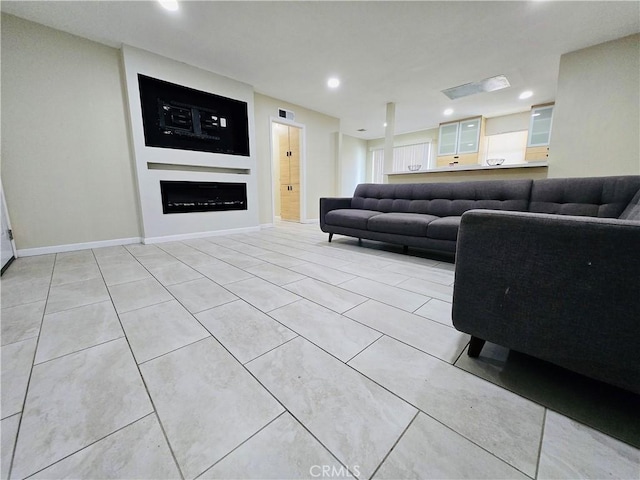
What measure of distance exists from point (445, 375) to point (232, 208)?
159 inches

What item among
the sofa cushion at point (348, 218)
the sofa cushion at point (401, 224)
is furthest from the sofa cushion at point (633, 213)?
the sofa cushion at point (348, 218)

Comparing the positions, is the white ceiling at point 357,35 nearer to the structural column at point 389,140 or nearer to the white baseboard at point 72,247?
the structural column at point 389,140

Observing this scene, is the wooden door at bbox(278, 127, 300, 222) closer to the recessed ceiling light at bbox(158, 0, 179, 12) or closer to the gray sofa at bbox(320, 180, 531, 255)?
the gray sofa at bbox(320, 180, 531, 255)

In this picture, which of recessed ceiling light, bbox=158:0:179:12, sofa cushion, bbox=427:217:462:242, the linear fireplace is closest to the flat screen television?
the linear fireplace

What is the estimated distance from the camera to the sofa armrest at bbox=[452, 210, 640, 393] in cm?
70

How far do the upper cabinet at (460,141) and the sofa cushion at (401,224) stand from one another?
4764 mm

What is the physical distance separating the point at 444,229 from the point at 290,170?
4.33 m

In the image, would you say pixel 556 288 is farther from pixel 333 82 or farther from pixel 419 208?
pixel 333 82

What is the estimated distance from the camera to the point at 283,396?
859 millimetres

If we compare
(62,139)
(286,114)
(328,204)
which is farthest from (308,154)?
(62,139)

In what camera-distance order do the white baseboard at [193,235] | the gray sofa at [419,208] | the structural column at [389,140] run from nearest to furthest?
the gray sofa at [419,208], the white baseboard at [193,235], the structural column at [389,140]

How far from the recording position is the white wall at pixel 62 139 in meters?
2.57

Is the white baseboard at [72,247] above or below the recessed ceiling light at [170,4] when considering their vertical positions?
below

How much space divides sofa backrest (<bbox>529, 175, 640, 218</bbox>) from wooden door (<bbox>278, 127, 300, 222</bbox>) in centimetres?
437
